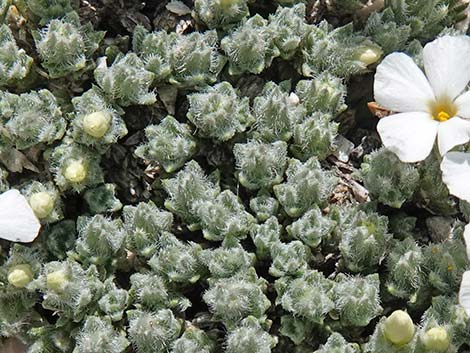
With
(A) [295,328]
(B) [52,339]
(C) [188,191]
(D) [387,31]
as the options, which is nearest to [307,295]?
Answer: (A) [295,328]

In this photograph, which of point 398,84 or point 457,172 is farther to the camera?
point 398,84

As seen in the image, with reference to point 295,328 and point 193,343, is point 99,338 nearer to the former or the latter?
point 193,343

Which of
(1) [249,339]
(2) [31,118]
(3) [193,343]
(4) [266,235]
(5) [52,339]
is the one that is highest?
(2) [31,118]

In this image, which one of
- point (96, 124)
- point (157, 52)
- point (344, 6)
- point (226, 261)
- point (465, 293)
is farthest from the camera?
point (344, 6)

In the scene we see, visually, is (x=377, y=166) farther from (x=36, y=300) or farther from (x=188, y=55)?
(x=36, y=300)

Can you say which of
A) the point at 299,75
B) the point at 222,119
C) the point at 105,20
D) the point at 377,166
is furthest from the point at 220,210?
the point at 105,20

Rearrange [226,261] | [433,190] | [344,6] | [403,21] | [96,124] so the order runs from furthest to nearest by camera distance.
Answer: [344,6]
[403,21]
[433,190]
[96,124]
[226,261]
